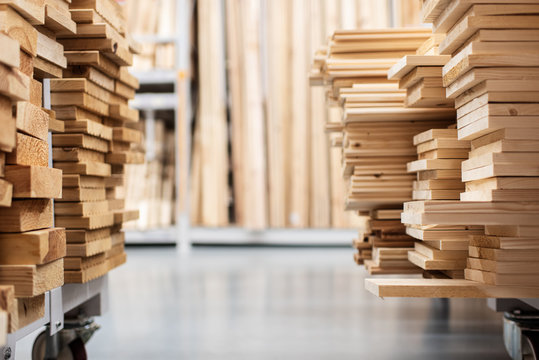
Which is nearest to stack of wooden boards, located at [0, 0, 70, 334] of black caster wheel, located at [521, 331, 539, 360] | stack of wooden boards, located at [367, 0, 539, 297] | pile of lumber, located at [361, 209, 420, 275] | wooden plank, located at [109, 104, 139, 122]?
wooden plank, located at [109, 104, 139, 122]

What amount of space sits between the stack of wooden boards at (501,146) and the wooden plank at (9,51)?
1144 mm

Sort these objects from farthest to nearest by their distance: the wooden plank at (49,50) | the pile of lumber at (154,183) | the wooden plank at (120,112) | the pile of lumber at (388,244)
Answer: the pile of lumber at (154,183) < the wooden plank at (120,112) < the pile of lumber at (388,244) < the wooden plank at (49,50)

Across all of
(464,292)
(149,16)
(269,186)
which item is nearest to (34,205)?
(464,292)

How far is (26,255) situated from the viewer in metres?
1.58

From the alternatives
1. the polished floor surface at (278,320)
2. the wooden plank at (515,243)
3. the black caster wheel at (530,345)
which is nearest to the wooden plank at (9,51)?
the wooden plank at (515,243)

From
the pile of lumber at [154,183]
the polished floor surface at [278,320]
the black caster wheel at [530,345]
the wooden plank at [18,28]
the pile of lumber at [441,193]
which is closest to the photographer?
the wooden plank at [18,28]

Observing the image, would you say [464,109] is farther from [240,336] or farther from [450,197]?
[240,336]

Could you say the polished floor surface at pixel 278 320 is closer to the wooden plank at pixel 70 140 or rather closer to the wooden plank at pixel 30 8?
the wooden plank at pixel 70 140

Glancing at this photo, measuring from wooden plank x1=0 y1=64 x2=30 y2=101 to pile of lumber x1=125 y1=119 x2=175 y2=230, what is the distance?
5.50m

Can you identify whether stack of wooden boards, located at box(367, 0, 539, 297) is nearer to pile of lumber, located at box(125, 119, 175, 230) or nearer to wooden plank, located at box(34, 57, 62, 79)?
wooden plank, located at box(34, 57, 62, 79)

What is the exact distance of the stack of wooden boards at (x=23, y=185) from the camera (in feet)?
4.78

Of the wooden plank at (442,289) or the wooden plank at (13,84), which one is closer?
the wooden plank at (13,84)

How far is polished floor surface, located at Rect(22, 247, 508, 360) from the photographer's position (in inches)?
114

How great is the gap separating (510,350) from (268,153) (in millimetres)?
4802
